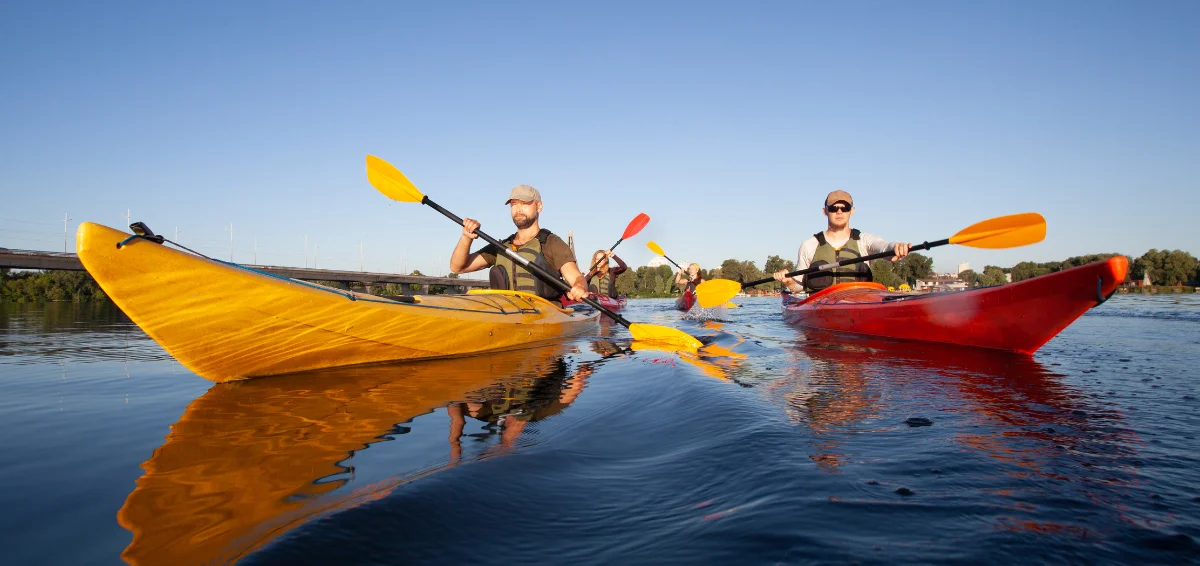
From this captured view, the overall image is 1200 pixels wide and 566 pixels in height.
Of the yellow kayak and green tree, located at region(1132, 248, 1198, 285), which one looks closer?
the yellow kayak

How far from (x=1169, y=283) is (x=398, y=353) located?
9107 centimetres

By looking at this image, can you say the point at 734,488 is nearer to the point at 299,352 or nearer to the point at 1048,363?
the point at 299,352

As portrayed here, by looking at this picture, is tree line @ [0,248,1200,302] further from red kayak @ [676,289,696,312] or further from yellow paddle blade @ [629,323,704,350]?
yellow paddle blade @ [629,323,704,350]

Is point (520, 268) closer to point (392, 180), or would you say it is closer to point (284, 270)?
point (392, 180)

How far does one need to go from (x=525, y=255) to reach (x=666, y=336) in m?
2.08

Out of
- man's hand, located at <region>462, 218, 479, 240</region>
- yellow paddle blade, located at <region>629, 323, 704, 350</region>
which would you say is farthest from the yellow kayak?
yellow paddle blade, located at <region>629, 323, 704, 350</region>

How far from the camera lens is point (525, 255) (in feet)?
23.1

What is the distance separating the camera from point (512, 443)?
A: 7.89 ft

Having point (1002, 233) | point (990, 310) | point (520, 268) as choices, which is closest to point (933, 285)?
point (1002, 233)

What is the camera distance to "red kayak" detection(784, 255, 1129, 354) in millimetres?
4773

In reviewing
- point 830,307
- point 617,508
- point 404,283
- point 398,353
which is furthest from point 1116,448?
point 404,283

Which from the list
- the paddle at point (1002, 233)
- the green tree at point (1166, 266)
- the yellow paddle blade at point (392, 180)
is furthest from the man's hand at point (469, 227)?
the green tree at point (1166, 266)

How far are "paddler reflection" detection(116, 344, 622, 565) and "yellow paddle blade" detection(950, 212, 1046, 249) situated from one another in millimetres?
4867

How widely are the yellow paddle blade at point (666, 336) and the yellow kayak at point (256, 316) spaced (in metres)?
1.94
